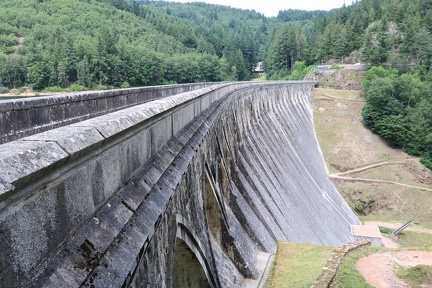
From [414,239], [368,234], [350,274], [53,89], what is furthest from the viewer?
[53,89]

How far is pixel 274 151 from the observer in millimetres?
33062

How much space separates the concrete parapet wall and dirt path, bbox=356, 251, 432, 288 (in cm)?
1220

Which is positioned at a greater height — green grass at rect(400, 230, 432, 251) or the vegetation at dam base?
the vegetation at dam base

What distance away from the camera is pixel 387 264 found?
16.8m

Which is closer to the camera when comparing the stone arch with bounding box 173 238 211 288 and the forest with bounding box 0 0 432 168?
the stone arch with bounding box 173 238 211 288

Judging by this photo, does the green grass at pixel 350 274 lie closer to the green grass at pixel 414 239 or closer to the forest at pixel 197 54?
the green grass at pixel 414 239

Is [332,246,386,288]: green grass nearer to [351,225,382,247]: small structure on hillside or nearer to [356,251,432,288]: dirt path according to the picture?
[356,251,432,288]: dirt path

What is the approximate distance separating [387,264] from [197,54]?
95469mm

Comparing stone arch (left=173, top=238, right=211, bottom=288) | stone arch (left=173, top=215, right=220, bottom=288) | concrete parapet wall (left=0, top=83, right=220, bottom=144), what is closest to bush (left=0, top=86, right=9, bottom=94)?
concrete parapet wall (left=0, top=83, right=220, bottom=144)

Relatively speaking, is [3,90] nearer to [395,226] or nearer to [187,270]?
[187,270]

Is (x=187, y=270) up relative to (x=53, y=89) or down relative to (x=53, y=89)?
up

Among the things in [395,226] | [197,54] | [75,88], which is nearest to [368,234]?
[395,226]

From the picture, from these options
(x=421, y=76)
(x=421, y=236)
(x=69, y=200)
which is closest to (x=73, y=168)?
(x=69, y=200)

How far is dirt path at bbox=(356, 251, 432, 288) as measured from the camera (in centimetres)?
1486
